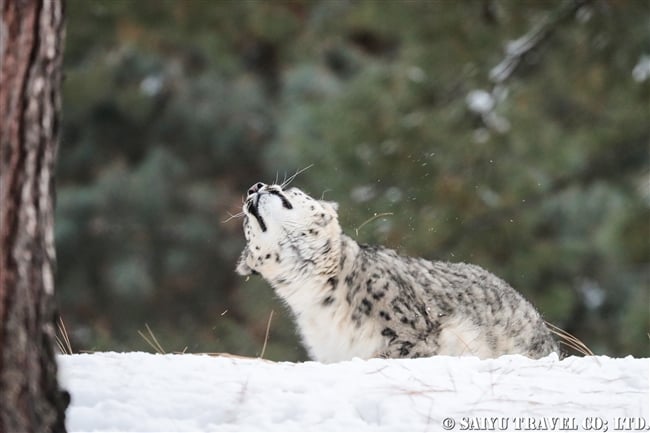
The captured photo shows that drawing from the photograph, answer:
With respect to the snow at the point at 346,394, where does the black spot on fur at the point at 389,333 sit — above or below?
above

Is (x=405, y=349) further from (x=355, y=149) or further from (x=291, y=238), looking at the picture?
(x=355, y=149)

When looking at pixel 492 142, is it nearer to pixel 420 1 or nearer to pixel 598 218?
pixel 420 1

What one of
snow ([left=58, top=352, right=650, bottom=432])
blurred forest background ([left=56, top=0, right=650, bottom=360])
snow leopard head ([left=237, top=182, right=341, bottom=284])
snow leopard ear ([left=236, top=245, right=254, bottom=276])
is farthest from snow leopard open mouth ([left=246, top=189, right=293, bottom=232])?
blurred forest background ([left=56, top=0, right=650, bottom=360])

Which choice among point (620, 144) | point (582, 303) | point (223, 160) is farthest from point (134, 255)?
point (620, 144)

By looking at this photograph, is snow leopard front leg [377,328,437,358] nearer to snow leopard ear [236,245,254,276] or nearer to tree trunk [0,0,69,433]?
snow leopard ear [236,245,254,276]

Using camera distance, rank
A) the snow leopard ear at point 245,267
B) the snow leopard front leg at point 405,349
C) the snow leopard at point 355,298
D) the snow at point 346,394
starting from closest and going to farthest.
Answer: the snow at point 346,394
the snow leopard front leg at point 405,349
the snow leopard at point 355,298
the snow leopard ear at point 245,267

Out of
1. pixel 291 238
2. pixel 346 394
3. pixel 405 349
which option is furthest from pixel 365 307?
pixel 346 394

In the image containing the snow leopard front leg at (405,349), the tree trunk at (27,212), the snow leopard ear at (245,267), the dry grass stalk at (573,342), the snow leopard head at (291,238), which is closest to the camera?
the tree trunk at (27,212)

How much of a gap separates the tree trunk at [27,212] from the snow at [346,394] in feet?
1.32

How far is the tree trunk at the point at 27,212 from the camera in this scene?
336 centimetres

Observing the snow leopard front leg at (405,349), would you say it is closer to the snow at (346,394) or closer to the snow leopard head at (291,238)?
the snow leopard head at (291,238)

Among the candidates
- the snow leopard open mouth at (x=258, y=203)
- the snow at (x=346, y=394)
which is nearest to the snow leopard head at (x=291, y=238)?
the snow leopard open mouth at (x=258, y=203)

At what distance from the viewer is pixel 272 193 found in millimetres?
5477

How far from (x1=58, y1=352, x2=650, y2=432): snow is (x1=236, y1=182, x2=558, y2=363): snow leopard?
1.00 metres
